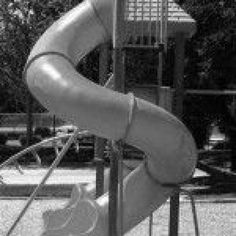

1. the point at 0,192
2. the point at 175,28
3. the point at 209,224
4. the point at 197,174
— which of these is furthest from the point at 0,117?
the point at 175,28

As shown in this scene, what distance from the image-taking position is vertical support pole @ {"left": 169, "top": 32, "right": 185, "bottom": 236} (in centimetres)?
622

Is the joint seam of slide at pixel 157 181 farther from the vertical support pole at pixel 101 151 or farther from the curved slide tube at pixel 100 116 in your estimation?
the vertical support pole at pixel 101 151

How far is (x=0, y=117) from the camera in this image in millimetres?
35844

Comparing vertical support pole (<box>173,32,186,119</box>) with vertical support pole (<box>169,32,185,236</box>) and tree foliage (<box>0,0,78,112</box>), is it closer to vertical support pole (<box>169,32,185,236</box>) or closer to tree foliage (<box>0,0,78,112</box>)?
vertical support pole (<box>169,32,185,236</box>)

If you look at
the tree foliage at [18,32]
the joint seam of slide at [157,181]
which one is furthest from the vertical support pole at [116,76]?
the tree foliage at [18,32]

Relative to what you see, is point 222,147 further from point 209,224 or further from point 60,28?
point 60,28

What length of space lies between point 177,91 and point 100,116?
1.36 meters

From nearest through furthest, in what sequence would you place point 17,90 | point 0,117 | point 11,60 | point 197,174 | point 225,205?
point 225,205 → point 197,174 → point 11,60 → point 17,90 → point 0,117

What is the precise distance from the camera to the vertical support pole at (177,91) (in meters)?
6.22

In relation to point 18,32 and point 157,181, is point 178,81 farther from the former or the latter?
point 18,32

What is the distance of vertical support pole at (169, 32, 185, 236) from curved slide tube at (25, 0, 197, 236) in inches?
23.4

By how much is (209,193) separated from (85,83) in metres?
8.20

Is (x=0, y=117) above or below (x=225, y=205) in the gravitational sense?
below

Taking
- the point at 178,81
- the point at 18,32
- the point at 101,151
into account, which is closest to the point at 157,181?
the point at 178,81
